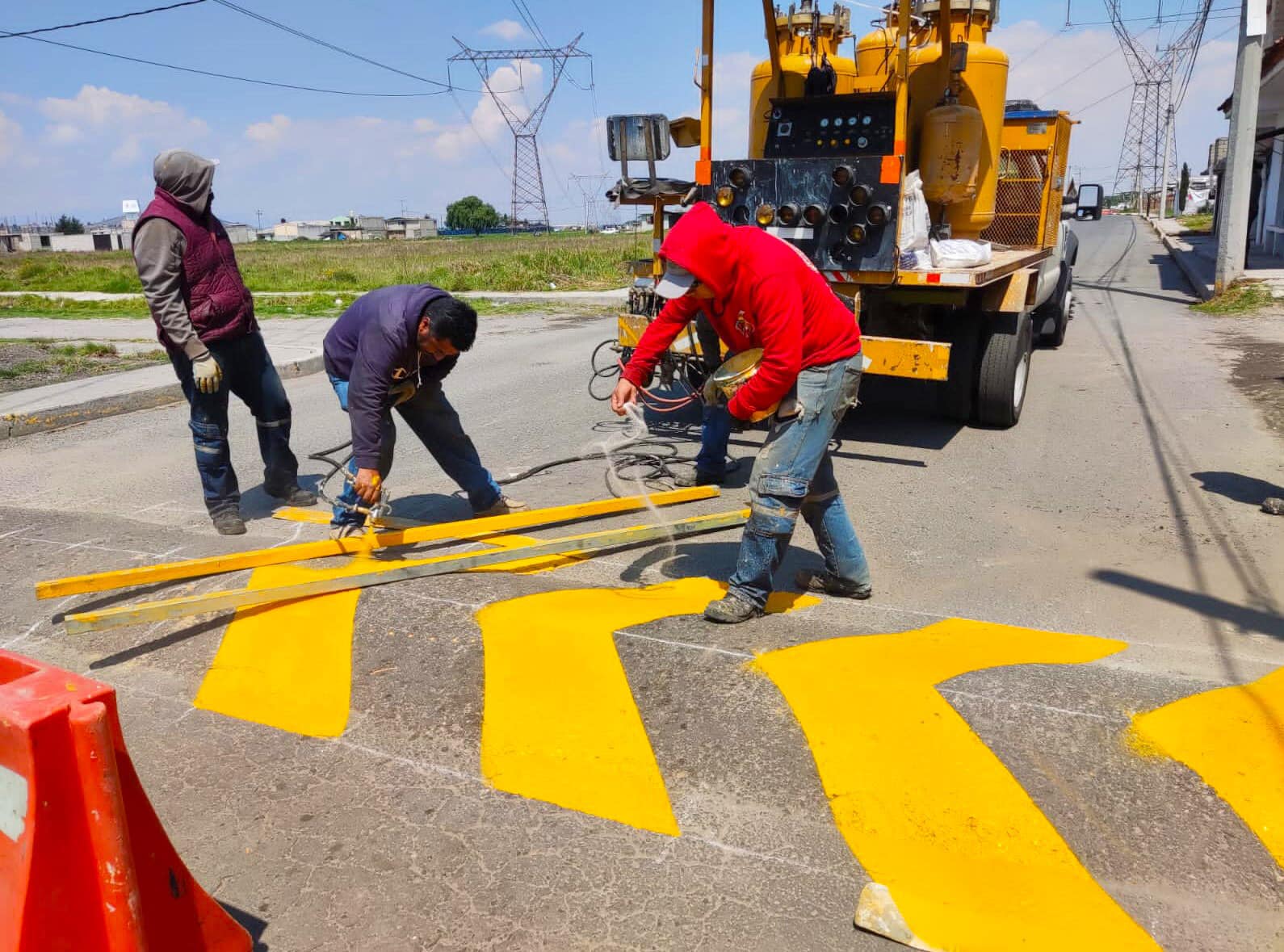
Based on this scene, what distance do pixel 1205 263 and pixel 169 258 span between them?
24.3m

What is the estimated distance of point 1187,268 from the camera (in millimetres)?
21922

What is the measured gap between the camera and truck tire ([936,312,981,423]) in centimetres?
753

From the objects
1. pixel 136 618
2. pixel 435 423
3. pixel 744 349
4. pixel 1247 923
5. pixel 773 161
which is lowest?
pixel 1247 923

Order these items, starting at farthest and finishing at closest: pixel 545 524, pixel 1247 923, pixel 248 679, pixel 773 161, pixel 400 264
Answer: pixel 400 264
pixel 773 161
pixel 545 524
pixel 248 679
pixel 1247 923

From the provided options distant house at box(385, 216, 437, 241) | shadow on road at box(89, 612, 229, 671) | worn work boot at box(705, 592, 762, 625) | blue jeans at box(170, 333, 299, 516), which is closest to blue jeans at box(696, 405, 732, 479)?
worn work boot at box(705, 592, 762, 625)

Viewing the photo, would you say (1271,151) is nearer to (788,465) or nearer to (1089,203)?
(1089,203)

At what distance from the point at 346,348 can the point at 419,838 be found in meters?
2.77

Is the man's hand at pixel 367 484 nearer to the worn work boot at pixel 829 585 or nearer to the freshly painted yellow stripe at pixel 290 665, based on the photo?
the freshly painted yellow stripe at pixel 290 665

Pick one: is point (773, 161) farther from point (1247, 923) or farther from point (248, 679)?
point (1247, 923)

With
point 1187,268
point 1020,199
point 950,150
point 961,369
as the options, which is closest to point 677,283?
point 961,369

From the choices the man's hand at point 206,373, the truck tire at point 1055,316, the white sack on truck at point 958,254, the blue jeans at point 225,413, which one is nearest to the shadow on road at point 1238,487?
the white sack on truck at point 958,254

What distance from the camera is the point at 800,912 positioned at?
8.07 ft

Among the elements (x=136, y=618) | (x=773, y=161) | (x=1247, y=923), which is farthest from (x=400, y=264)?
(x=1247, y=923)

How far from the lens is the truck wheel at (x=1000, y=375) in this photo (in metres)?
7.46
